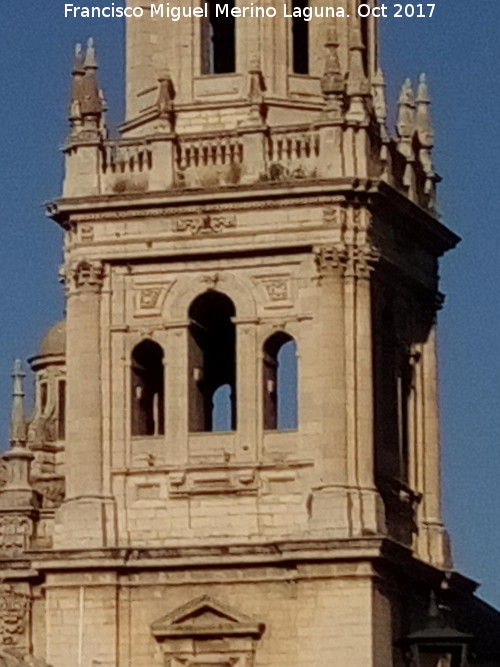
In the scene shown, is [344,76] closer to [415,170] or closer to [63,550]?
[415,170]

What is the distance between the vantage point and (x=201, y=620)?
55.0m

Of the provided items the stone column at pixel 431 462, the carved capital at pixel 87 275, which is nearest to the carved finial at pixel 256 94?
the carved capital at pixel 87 275

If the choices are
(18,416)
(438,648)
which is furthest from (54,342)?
(438,648)

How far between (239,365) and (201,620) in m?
3.95

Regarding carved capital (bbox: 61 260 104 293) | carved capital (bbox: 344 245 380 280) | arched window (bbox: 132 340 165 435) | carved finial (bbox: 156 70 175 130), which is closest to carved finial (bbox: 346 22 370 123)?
carved capital (bbox: 344 245 380 280)

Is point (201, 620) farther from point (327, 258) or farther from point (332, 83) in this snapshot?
point (332, 83)

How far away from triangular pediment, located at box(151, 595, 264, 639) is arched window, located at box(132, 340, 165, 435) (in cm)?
312

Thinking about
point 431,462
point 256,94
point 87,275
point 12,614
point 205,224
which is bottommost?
point 12,614

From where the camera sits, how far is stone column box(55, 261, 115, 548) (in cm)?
5584

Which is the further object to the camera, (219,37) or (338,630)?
(219,37)

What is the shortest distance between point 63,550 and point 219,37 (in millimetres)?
8891

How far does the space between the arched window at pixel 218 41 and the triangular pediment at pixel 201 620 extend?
28.2 feet

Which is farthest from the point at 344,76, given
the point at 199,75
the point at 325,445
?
the point at 325,445

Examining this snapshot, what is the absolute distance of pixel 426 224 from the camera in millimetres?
58562
